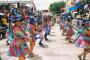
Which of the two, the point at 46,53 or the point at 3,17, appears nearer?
the point at 46,53

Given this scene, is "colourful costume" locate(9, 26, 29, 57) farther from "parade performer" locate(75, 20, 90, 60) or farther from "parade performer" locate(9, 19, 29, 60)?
"parade performer" locate(75, 20, 90, 60)

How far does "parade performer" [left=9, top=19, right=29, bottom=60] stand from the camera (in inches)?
398

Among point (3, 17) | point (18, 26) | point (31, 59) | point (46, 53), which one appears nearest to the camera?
point (18, 26)

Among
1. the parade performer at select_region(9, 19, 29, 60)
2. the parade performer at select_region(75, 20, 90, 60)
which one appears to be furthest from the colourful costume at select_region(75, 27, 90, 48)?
the parade performer at select_region(9, 19, 29, 60)

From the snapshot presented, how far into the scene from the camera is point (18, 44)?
1021cm

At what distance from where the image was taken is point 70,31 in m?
20.2

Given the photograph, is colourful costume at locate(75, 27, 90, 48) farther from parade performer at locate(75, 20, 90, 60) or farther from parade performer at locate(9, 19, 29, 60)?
parade performer at locate(9, 19, 29, 60)

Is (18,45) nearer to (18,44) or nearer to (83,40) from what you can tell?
(18,44)

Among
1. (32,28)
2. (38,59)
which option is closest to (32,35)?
(32,28)

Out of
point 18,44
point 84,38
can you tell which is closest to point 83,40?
point 84,38

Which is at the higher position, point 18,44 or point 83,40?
point 18,44

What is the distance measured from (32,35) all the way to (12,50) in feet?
12.6

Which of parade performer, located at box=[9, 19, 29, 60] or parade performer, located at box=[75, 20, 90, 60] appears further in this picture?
parade performer, located at box=[75, 20, 90, 60]

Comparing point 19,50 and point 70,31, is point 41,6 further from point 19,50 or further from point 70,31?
point 19,50
